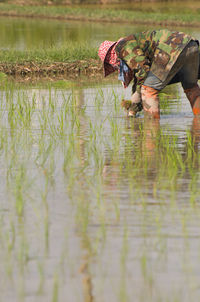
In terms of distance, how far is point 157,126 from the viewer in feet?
19.1

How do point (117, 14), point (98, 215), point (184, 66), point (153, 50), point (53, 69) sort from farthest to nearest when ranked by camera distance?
point (117, 14)
point (53, 69)
point (184, 66)
point (153, 50)
point (98, 215)

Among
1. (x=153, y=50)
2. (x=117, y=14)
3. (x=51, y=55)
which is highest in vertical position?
(x=117, y=14)

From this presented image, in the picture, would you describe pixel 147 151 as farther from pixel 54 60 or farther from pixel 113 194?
pixel 54 60

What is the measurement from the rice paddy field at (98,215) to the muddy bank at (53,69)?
4259 millimetres

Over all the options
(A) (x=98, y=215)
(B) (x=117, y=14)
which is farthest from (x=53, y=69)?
(B) (x=117, y=14)

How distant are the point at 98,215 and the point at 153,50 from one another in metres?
2.77

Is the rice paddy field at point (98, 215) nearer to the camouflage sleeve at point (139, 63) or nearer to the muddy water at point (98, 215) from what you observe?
the muddy water at point (98, 215)

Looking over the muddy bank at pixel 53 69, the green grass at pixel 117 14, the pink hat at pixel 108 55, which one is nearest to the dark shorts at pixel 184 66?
the pink hat at pixel 108 55

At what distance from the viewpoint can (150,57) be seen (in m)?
5.73

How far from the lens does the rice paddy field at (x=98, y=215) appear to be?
7.93 ft

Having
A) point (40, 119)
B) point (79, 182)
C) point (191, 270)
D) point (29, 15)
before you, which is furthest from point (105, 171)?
point (29, 15)

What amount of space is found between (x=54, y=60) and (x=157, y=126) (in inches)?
194

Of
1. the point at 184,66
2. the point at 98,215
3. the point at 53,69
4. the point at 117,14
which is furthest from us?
the point at 117,14

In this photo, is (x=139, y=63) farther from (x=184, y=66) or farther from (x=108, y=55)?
(x=184, y=66)
